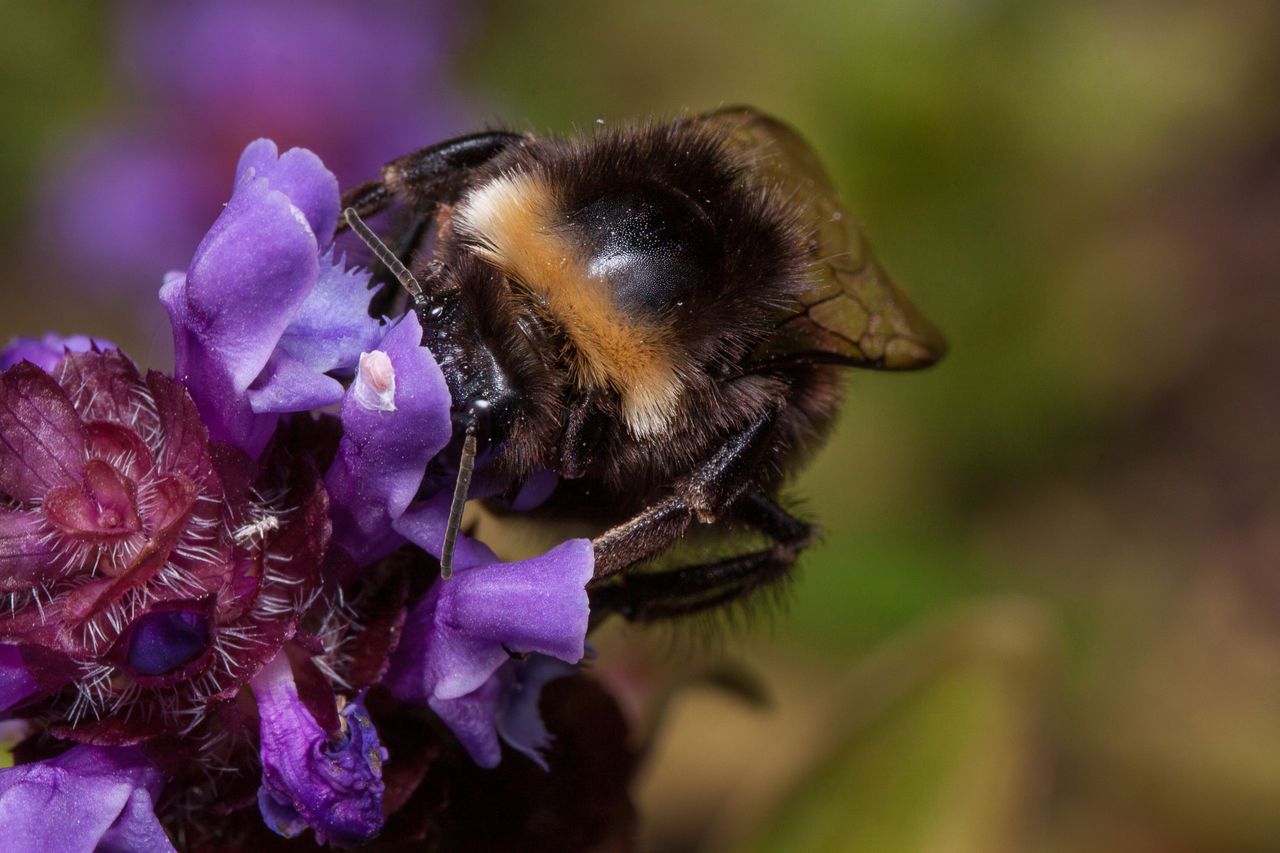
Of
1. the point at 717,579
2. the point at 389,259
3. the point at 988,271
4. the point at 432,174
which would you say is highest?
the point at 988,271

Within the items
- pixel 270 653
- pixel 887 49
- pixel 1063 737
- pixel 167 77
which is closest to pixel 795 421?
pixel 270 653

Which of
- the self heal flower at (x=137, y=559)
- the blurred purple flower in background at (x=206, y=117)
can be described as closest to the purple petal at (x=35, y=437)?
the self heal flower at (x=137, y=559)

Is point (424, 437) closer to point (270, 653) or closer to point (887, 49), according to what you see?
point (270, 653)

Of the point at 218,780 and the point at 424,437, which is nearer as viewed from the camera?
the point at 424,437

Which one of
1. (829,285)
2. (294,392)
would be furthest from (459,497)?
(829,285)

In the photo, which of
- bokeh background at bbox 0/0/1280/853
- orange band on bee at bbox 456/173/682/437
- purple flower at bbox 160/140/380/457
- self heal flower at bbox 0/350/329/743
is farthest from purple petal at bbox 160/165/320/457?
bokeh background at bbox 0/0/1280/853

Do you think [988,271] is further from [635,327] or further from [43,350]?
[43,350]
